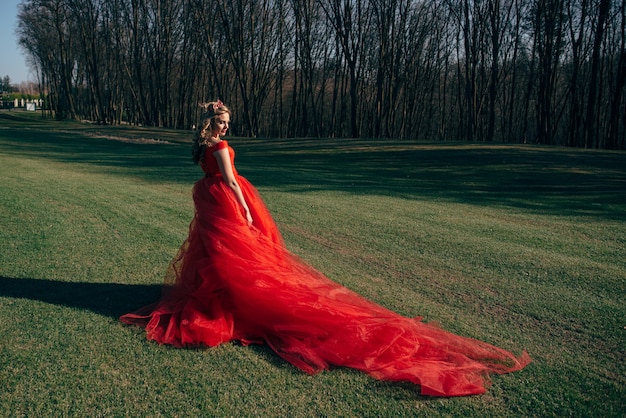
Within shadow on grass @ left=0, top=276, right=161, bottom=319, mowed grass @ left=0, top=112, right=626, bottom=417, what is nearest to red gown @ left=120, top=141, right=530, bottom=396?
mowed grass @ left=0, top=112, right=626, bottom=417

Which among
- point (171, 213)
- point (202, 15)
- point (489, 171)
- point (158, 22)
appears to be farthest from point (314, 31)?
point (171, 213)

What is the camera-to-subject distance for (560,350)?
404 cm

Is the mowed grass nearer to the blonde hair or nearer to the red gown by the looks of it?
the red gown

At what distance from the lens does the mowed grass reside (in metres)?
3.18

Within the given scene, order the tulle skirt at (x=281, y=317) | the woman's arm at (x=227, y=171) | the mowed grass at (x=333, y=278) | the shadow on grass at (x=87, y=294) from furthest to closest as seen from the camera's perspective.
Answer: the shadow on grass at (x=87, y=294) < the woman's arm at (x=227, y=171) < the tulle skirt at (x=281, y=317) < the mowed grass at (x=333, y=278)

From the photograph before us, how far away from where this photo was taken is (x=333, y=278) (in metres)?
5.73

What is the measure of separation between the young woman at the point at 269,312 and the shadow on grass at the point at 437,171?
296 inches

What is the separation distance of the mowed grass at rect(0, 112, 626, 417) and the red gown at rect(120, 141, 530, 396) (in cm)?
14

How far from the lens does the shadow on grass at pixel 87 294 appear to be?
4543 millimetres

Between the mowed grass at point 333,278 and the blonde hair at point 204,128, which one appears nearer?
the mowed grass at point 333,278

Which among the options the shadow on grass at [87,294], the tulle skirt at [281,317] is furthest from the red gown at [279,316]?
the shadow on grass at [87,294]

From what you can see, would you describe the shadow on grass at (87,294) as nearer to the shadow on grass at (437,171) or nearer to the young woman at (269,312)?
the young woman at (269,312)

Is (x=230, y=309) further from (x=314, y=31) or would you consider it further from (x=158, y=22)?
(x=158, y=22)

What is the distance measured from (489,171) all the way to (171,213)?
1151cm
